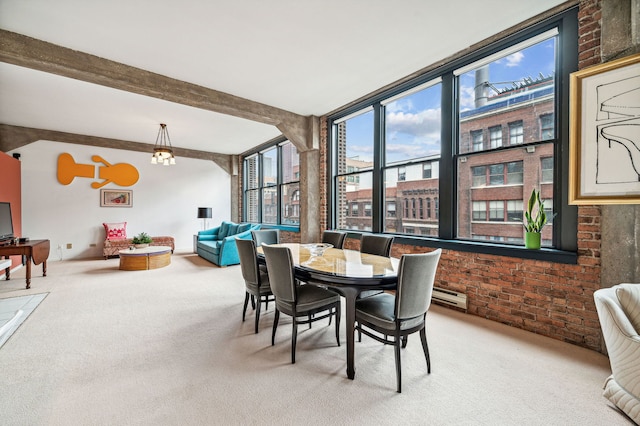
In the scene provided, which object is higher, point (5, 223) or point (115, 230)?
point (5, 223)

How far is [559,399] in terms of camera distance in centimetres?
175

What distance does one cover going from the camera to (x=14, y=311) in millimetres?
3168

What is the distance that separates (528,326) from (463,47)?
317 cm

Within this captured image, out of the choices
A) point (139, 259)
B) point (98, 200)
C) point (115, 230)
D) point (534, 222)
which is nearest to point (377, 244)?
point (534, 222)

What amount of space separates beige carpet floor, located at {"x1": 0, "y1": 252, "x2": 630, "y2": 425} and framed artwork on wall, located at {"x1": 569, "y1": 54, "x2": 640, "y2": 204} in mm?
1398

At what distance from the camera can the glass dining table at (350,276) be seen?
1.97 meters

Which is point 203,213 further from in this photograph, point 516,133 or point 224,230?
point 516,133

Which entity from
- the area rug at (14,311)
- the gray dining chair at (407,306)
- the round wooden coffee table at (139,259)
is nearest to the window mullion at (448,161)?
the gray dining chair at (407,306)

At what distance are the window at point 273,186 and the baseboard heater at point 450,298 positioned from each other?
3.86 m

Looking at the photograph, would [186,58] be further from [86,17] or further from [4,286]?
[4,286]

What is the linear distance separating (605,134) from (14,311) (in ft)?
20.9

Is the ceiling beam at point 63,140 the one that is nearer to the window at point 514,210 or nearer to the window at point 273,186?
the window at point 273,186

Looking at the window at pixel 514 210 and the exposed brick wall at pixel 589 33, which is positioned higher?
the exposed brick wall at pixel 589 33

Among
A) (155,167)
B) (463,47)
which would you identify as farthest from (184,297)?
(155,167)
